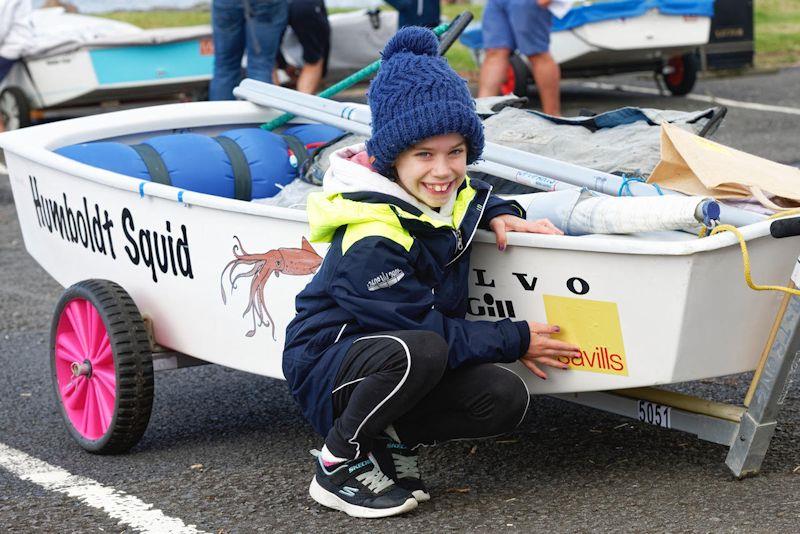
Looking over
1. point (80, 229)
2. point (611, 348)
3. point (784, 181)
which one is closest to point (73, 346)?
point (80, 229)

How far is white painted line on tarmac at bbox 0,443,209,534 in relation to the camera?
10.8ft

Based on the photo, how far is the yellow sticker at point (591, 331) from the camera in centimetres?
300

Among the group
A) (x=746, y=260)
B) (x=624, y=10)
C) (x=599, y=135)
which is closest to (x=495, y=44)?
(x=624, y=10)

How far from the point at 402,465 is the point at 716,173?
109 cm

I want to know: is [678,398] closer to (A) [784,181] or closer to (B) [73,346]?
(A) [784,181]

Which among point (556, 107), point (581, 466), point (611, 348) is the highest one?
point (611, 348)

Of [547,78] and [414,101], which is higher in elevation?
[414,101]

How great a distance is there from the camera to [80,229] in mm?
4211

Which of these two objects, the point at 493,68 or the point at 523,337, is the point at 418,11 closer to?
the point at 493,68

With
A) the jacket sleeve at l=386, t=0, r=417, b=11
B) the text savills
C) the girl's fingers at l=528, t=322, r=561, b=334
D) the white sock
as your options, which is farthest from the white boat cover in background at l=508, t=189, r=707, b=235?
the jacket sleeve at l=386, t=0, r=417, b=11

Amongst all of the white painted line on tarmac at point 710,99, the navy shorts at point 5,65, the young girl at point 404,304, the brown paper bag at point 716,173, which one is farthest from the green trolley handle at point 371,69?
the white painted line on tarmac at point 710,99

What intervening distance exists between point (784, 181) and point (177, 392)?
7.44 feet

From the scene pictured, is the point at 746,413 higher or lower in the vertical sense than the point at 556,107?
higher

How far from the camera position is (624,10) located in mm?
10320
